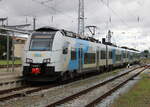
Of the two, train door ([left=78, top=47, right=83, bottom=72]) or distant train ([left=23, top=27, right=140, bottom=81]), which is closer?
distant train ([left=23, top=27, right=140, bottom=81])

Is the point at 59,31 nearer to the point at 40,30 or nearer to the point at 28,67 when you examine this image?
the point at 40,30

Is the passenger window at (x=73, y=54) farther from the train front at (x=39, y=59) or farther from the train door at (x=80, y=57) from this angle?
the train front at (x=39, y=59)

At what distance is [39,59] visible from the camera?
17.5 metres

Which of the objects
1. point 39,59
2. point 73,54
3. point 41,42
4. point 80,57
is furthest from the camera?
point 80,57

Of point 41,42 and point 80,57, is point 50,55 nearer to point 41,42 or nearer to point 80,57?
point 41,42

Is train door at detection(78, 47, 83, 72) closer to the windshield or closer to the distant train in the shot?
the distant train

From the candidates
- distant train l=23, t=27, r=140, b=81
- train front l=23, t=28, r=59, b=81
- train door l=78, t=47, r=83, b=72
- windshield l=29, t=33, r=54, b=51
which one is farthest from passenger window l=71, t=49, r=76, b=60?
windshield l=29, t=33, r=54, b=51

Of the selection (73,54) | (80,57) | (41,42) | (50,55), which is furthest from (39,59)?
(80,57)

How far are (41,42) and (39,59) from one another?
3.79 ft

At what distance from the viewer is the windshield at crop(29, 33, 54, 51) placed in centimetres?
1791

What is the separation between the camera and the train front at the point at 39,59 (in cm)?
1736

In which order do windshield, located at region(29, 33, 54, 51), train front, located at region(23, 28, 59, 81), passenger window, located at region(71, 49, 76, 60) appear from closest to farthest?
train front, located at region(23, 28, 59, 81), windshield, located at region(29, 33, 54, 51), passenger window, located at region(71, 49, 76, 60)

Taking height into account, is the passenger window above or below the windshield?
below

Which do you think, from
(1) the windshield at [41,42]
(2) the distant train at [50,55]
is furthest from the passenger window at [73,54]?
(1) the windshield at [41,42]
